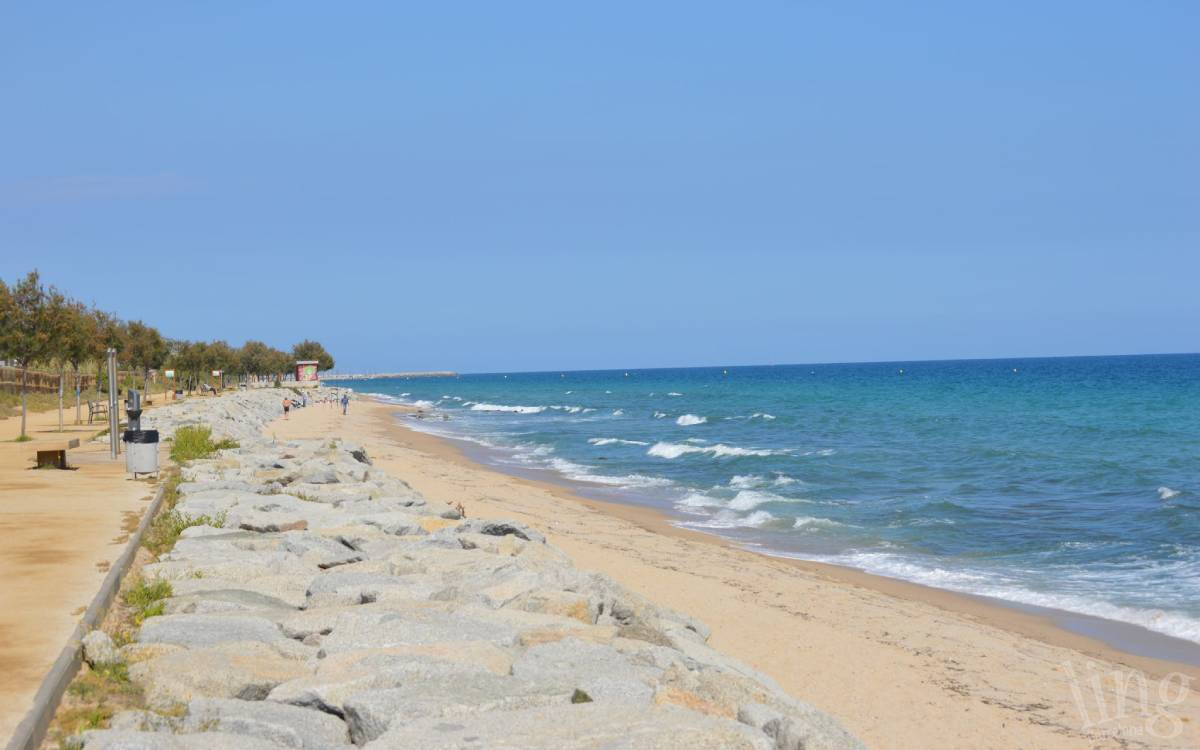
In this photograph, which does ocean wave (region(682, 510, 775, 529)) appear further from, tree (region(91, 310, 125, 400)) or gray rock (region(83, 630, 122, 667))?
tree (region(91, 310, 125, 400))

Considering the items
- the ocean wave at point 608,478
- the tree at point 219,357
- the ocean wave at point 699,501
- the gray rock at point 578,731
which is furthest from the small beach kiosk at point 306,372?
the gray rock at point 578,731

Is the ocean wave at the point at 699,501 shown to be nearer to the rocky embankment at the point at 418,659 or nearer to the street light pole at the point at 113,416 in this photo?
the street light pole at the point at 113,416

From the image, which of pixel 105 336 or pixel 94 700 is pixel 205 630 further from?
pixel 105 336

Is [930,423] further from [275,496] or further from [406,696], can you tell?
[406,696]

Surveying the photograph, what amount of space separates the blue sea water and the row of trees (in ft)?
43.4

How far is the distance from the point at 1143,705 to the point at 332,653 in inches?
278

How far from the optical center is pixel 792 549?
59.4 ft

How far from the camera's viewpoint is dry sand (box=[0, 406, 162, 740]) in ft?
20.9

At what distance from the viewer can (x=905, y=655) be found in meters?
11.1

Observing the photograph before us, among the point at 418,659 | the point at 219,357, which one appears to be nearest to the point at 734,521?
the point at 418,659

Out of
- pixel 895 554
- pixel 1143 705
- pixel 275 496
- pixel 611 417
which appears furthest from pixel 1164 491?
pixel 611 417

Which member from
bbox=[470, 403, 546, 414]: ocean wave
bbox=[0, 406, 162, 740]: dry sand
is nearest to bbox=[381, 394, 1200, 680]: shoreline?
bbox=[0, 406, 162, 740]: dry sand

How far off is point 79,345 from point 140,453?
17.4 meters

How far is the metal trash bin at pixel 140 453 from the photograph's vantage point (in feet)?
54.5
